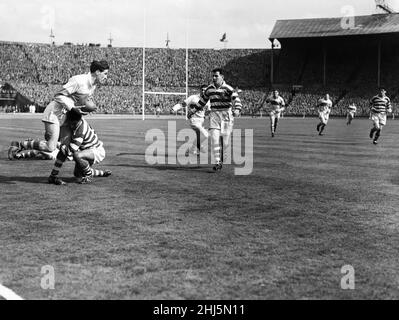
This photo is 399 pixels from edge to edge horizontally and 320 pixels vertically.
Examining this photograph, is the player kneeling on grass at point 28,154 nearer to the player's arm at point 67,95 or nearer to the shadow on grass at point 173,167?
the shadow on grass at point 173,167

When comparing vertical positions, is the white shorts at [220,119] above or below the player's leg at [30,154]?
above

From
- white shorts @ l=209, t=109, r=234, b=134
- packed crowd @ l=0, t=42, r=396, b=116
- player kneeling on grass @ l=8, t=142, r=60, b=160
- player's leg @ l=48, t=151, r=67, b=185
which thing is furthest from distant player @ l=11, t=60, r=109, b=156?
packed crowd @ l=0, t=42, r=396, b=116

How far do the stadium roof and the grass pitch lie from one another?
57409mm

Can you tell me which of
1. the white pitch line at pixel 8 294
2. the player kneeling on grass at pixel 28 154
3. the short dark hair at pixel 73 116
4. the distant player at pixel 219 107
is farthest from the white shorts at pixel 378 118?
the white pitch line at pixel 8 294

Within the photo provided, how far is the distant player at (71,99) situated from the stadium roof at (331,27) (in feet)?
193

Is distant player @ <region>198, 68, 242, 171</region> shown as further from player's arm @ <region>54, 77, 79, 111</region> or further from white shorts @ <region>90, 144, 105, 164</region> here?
player's arm @ <region>54, 77, 79, 111</region>

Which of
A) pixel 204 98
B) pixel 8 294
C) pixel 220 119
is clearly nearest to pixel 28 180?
pixel 220 119

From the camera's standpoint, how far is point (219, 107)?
12.7 metres

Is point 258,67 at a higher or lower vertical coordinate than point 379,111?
higher

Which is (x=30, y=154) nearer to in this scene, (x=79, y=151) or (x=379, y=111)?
(x=79, y=151)

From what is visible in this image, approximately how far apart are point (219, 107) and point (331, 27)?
5980 cm

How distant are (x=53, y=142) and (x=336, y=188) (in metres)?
4.94

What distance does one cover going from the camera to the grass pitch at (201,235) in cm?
450

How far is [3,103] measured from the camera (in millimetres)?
67625
